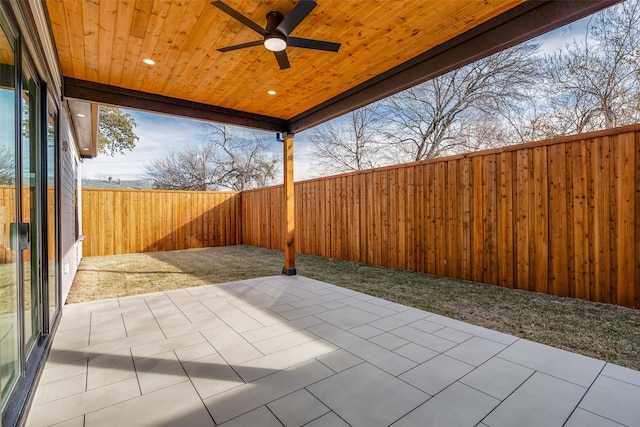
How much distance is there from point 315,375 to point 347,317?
3.50 feet

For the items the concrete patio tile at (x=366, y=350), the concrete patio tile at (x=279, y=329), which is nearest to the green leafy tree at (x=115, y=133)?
the concrete patio tile at (x=279, y=329)

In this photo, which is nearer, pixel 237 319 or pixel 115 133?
pixel 237 319

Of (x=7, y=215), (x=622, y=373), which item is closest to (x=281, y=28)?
(x=7, y=215)

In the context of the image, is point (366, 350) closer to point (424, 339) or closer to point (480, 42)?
point (424, 339)

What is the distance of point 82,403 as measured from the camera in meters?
1.65

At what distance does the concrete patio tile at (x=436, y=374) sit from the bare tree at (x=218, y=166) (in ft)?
44.4

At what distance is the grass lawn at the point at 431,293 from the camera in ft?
7.88

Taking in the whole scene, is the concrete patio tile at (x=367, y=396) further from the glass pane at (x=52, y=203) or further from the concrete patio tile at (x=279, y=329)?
the glass pane at (x=52, y=203)

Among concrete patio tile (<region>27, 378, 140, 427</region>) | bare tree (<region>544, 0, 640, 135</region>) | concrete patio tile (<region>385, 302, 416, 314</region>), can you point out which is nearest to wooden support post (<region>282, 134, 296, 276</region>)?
concrete patio tile (<region>385, 302, 416, 314</region>)

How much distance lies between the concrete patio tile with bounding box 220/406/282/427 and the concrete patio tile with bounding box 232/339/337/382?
325 mm

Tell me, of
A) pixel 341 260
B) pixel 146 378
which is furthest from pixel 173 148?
→ pixel 146 378

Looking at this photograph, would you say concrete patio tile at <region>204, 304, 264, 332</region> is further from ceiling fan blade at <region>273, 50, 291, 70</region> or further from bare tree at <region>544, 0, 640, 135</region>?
bare tree at <region>544, 0, 640, 135</region>

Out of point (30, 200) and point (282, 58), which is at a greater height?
point (282, 58)

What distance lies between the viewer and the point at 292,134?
4.88m
